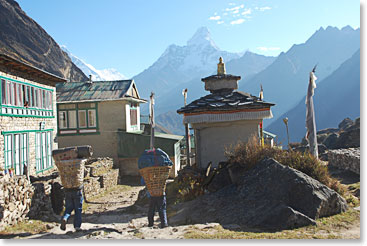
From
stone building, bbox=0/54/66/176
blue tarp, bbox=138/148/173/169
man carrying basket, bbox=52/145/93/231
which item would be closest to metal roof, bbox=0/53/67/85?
stone building, bbox=0/54/66/176

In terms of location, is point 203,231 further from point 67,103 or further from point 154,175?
point 67,103

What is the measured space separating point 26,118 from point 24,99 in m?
0.73

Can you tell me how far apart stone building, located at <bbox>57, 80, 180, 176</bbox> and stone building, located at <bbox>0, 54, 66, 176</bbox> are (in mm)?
3432

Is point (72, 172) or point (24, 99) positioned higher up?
point (24, 99)

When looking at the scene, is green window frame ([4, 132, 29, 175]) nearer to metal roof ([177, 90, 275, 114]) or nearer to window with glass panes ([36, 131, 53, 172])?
window with glass panes ([36, 131, 53, 172])

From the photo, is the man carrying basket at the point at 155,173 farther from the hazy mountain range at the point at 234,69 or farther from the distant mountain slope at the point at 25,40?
the distant mountain slope at the point at 25,40

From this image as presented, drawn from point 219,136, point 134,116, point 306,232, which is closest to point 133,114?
point 134,116

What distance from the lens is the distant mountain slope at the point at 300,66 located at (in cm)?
9631

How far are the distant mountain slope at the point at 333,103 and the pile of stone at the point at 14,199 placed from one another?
228 feet

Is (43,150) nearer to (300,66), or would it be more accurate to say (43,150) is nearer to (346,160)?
(346,160)

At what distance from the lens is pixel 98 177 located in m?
13.4

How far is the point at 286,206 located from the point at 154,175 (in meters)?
2.53

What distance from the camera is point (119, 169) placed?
701 inches

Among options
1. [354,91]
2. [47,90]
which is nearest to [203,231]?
[47,90]
